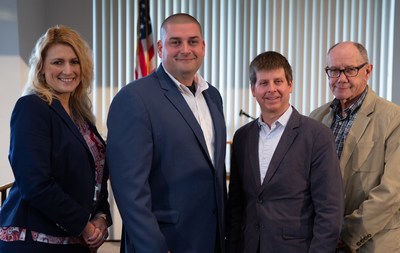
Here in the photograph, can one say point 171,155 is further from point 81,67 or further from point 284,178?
point 81,67

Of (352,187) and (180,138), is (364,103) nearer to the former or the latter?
(352,187)

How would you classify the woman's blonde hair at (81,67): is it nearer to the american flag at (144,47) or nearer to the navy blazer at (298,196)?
the navy blazer at (298,196)

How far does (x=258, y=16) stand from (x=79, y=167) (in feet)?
12.0

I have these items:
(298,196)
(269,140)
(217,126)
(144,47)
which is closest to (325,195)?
(298,196)

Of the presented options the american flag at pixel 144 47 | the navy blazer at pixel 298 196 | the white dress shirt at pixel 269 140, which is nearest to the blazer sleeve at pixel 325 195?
the navy blazer at pixel 298 196

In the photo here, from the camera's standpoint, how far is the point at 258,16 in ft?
15.7

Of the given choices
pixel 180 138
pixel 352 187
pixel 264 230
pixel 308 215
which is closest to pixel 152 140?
pixel 180 138

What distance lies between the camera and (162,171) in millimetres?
1509

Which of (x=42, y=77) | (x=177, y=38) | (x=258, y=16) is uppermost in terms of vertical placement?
(x=258, y=16)

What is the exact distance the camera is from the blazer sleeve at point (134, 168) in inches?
55.9

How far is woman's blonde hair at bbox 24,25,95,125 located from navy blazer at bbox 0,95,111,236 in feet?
0.31

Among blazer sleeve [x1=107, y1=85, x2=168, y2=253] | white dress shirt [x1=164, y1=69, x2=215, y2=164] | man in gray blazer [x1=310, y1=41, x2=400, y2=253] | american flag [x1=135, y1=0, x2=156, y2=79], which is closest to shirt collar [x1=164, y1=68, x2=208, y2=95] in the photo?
white dress shirt [x1=164, y1=69, x2=215, y2=164]

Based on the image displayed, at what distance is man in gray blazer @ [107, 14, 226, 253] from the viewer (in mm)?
1430

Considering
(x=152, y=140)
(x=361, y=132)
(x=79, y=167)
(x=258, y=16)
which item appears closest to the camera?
(x=152, y=140)
